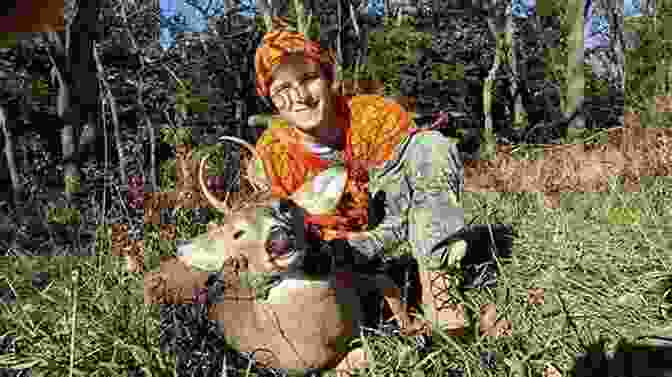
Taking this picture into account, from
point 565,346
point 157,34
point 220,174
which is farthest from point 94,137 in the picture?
point 565,346

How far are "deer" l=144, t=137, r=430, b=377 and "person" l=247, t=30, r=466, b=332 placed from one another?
0.15m

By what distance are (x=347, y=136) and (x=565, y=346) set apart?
78cm

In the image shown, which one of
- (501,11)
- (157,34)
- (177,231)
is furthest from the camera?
(501,11)

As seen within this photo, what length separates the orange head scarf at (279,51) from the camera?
140 cm

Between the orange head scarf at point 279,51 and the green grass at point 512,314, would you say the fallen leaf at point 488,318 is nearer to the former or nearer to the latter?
the green grass at point 512,314

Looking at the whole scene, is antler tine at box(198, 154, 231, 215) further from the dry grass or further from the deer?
the dry grass

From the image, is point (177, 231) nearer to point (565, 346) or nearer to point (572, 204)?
point (565, 346)

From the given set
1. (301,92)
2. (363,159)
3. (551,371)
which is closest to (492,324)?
(551,371)

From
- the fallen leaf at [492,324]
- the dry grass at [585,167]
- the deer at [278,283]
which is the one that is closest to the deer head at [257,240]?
the deer at [278,283]

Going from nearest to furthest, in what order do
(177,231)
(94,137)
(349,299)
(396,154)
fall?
(349,299)
(396,154)
(177,231)
(94,137)

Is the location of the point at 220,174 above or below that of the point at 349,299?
above

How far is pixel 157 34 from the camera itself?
25.3 ft

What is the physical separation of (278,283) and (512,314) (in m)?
0.54

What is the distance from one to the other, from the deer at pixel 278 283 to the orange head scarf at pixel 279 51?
1.22 feet
